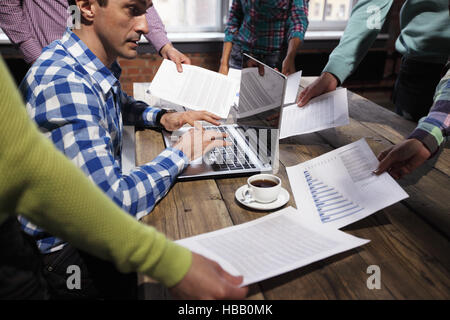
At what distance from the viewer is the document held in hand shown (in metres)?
1.39

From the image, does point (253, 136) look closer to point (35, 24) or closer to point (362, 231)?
point (362, 231)

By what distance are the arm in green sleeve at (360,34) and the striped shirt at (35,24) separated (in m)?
0.88

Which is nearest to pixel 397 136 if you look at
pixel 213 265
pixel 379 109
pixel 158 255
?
pixel 379 109

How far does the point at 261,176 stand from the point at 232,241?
231 millimetres

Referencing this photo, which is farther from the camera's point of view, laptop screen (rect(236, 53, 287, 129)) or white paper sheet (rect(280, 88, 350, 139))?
white paper sheet (rect(280, 88, 350, 139))

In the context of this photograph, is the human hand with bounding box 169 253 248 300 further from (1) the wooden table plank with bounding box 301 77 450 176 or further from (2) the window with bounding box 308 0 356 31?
(2) the window with bounding box 308 0 356 31

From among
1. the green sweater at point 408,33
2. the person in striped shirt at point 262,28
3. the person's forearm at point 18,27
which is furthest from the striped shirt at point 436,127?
the person's forearm at point 18,27

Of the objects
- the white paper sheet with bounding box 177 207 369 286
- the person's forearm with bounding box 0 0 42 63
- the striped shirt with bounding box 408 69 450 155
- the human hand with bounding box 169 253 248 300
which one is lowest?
the white paper sheet with bounding box 177 207 369 286

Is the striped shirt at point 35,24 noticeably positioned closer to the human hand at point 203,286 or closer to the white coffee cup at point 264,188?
the white coffee cup at point 264,188

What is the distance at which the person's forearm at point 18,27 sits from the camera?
1.75 m

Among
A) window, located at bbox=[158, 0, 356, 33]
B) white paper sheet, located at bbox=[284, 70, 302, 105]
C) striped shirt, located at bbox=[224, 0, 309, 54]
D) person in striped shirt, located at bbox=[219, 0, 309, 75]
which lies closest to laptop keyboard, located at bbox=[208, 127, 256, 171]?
white paper sheet, located at bbox=[284, 70, 302, 105]

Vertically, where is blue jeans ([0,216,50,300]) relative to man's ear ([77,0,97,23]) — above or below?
below

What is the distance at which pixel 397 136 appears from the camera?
4.58ft

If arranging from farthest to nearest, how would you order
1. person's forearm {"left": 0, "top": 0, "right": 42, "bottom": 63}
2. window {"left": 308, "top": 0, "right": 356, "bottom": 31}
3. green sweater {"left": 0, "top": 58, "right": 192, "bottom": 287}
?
window {"left": 308, "top": 0, "right": 356, "bottom": 31}
person's forearm {"left": 0, "top": 0, "right": 42, "bottom": 63}
green sweater {"left": 0, "top": 58, "right": 192, "bottom": 287}
